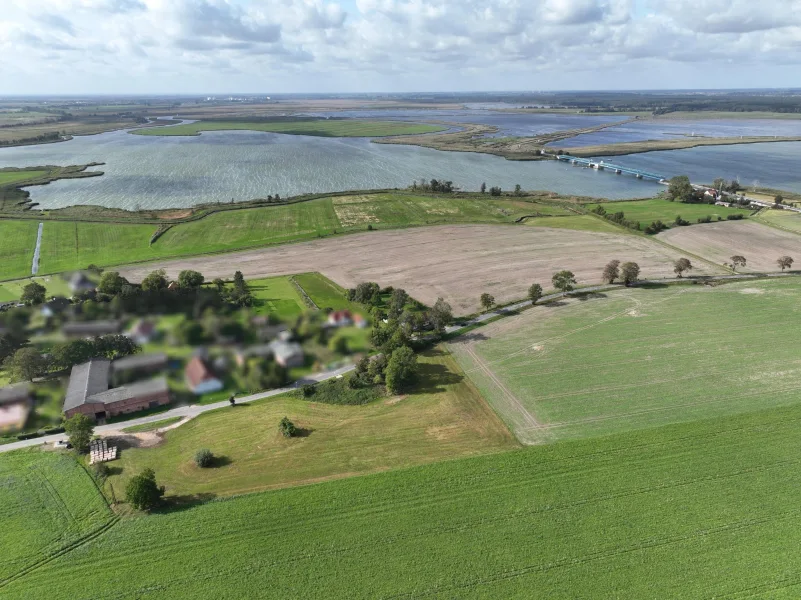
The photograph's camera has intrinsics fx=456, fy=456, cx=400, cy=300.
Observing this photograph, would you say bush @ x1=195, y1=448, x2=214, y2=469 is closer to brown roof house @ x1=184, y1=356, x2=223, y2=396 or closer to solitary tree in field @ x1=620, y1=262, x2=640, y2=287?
brown roof house @ x1=184, y1=356, x2=223, y2=396

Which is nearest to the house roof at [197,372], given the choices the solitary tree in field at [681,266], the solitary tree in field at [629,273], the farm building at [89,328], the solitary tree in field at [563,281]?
the farm building at [89,328]

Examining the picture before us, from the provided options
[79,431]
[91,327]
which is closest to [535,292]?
[79,431]

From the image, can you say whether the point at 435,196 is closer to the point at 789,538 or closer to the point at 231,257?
the point at 231,257

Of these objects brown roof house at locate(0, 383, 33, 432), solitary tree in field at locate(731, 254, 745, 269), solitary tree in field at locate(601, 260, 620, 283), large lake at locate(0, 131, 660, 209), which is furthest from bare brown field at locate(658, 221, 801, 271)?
brown roof house at locate(0, 383, 33, 432)

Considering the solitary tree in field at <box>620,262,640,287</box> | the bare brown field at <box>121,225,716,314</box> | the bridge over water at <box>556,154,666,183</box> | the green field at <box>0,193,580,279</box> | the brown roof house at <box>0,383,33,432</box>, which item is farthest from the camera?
the bridge over water at <box>556,154,666,183</box>

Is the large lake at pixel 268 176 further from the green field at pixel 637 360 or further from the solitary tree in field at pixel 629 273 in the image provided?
the green field at pixel 637 360

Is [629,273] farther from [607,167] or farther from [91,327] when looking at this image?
[607,167]

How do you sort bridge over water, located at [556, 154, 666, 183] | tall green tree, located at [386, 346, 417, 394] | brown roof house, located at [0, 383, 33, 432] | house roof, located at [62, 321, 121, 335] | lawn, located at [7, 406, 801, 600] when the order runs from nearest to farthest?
lawn, located at [7, 406, 801, 600] < brown roof house, located at [0, 383, 33, 432] < tall green tree, located at [386, 346, 417, 394] < house roof, located at [62, 321, 121, 335] < bridge over water, located at [556, 154, 666, 183]
